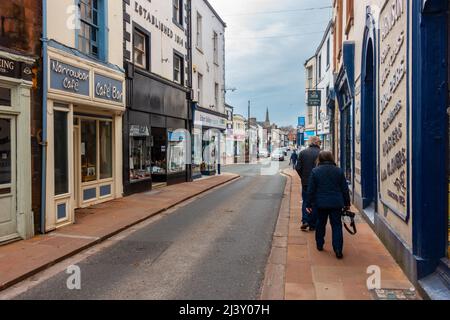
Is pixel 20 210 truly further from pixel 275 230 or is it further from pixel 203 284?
pixel 275 230

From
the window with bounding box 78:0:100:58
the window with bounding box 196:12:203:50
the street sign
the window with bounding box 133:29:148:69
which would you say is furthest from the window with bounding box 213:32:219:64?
the window with bounding box 78:0:100:58

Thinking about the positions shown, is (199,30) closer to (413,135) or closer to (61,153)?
(61,153)

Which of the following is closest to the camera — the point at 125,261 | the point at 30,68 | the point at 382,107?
the point at 125,261

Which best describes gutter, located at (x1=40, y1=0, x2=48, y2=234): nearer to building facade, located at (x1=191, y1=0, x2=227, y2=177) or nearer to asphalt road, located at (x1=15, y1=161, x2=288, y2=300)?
asphalt road, located at (x1=15, y1=161, x2=288, y2=300)

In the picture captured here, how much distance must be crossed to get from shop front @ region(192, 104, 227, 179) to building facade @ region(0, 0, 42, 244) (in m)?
13.0

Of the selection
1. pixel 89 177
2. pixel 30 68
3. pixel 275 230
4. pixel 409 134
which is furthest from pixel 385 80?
pixel 89 177

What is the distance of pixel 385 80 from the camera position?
693 cm

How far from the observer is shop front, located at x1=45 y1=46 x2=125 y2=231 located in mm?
8625

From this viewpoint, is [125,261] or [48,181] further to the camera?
[48,181]

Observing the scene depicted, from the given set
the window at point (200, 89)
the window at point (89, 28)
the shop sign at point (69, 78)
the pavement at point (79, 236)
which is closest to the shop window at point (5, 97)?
the shop sign at point (69, 78)

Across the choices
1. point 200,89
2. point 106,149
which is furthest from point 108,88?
point 200,89

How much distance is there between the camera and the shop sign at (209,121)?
21859 millimetres
